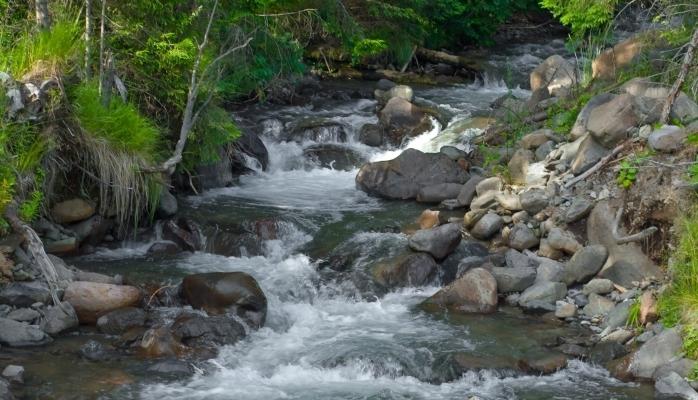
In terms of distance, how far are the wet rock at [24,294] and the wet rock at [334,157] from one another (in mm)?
6589

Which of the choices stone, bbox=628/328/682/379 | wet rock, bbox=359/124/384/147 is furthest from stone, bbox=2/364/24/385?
wet rock, bbox=359/124/384/147

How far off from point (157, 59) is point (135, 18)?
0.59 metres

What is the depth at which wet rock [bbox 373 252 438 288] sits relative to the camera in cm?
1076

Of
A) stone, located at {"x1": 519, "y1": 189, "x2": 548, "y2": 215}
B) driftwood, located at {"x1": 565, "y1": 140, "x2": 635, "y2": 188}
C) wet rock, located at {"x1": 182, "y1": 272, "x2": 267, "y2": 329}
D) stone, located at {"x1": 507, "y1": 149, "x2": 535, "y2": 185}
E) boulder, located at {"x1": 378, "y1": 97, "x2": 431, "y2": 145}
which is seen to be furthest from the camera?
boulder, located at {"x1": 378, "y1": 97, "x2": 431, "y2": 145}

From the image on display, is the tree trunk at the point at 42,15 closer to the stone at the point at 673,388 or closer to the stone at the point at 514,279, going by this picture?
the stone at the point at 514,279

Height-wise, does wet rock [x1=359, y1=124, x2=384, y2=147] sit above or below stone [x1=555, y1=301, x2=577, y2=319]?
above

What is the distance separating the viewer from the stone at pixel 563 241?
35.7ft

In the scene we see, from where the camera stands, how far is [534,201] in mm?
11562

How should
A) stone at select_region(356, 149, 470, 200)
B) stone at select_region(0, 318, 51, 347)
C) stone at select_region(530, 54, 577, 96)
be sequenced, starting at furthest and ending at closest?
stone at select_region(530, 54, 577, 96) < stone at select_region(356, 149, 470, 200) < stone at select_region(0, 318, 51, 347)

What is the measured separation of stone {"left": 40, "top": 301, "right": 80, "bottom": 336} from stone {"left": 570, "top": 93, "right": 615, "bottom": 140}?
650 centimetres

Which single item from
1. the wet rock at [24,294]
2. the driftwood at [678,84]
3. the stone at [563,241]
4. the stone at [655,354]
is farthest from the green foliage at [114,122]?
the driftwood at [678,84]

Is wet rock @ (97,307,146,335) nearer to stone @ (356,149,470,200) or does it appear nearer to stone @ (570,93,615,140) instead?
stone @ (356,149,470,200)

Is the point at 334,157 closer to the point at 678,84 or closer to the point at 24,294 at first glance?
the point at 678,84

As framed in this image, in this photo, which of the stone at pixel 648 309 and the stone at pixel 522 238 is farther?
the stone at pixel 522 238
